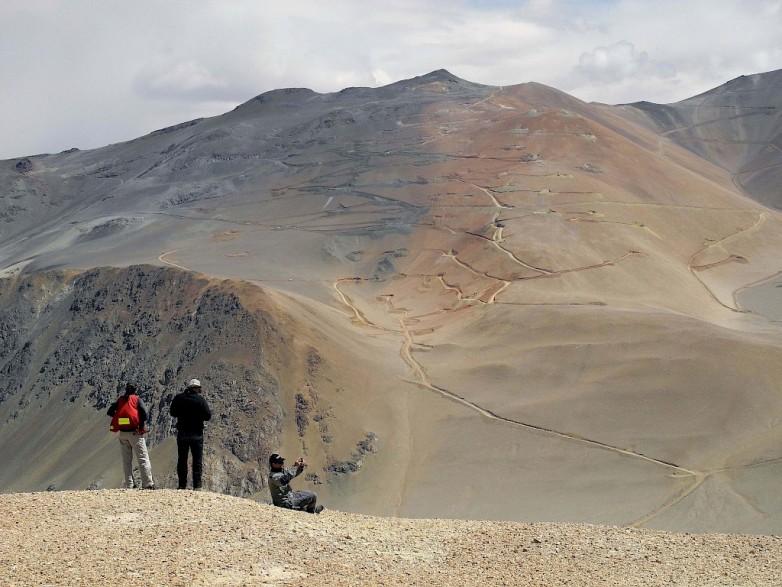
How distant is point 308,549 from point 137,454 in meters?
3.42

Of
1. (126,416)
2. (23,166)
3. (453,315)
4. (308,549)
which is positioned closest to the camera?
(308,549)

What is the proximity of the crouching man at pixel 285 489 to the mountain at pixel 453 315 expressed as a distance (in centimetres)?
1418

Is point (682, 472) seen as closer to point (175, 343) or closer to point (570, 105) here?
point (175, 343)

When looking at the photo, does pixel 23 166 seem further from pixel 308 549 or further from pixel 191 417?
pixel 308 549

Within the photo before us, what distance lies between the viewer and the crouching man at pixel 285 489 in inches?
464

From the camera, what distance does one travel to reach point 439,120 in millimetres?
72188

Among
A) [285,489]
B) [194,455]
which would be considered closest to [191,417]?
[194,455]

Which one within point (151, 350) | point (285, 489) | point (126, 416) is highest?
point (126, 416)

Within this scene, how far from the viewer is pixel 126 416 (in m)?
12.1

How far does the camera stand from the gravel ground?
9211 millimetres

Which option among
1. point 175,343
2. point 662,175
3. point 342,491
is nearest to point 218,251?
point 175,343

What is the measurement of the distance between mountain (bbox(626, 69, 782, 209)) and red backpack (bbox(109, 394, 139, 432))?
246 ft

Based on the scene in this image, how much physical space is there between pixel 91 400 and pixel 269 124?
159ft

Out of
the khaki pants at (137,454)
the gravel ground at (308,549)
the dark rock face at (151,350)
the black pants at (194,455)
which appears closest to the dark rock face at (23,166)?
the dark rock face at (151,350)
